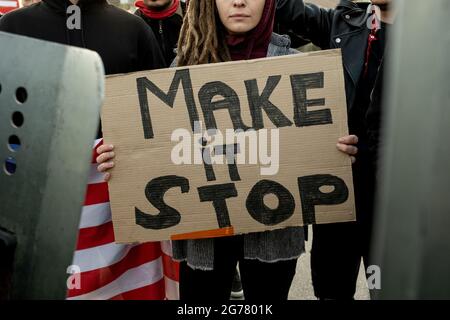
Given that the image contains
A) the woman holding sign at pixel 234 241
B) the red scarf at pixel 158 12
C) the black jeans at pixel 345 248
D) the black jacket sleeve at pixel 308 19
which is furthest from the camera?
the red scarf at pixel 158 12

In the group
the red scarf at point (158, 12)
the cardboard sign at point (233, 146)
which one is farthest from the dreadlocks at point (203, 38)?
the red scarf at point (158, 12)

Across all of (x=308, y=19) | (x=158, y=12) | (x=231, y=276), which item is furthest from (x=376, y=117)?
(x=158, y=12)

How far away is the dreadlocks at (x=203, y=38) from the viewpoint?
1704 mm

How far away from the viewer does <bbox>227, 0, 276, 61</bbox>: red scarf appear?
67.3 inches

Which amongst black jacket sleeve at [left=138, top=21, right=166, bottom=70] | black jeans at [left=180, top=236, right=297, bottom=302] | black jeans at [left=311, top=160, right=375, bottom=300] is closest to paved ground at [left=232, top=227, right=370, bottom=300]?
black jeans at [left=311, top=160, right=375, bottom=300]

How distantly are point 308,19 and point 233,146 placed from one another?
1.08 metres

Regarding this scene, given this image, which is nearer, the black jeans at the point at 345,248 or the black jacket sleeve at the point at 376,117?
the black jacket sleeve at the point at 376,117

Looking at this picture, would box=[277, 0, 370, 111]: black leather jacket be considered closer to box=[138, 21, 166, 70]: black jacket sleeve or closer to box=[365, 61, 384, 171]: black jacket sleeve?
box=[365, 61, 384, 171]: black jacket sleeve

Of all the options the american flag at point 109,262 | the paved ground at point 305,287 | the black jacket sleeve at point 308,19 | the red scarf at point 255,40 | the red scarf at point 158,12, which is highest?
the red scarf at point 158,12

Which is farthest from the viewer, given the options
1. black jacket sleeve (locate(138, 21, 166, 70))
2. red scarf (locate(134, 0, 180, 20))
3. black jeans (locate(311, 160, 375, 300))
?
red scarf (locate(134, 0, 180, 20))

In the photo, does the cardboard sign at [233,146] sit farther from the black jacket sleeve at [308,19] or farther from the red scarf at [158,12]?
the red scarf at [158,12]

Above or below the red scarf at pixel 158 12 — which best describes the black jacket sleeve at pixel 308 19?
below

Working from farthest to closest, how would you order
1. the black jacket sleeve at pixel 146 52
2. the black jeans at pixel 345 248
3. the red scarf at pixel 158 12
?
the red scarf at pixel 158 12 → the black jacket sleeve at pixel 146 52 → the black jeans at pixel 345 248
